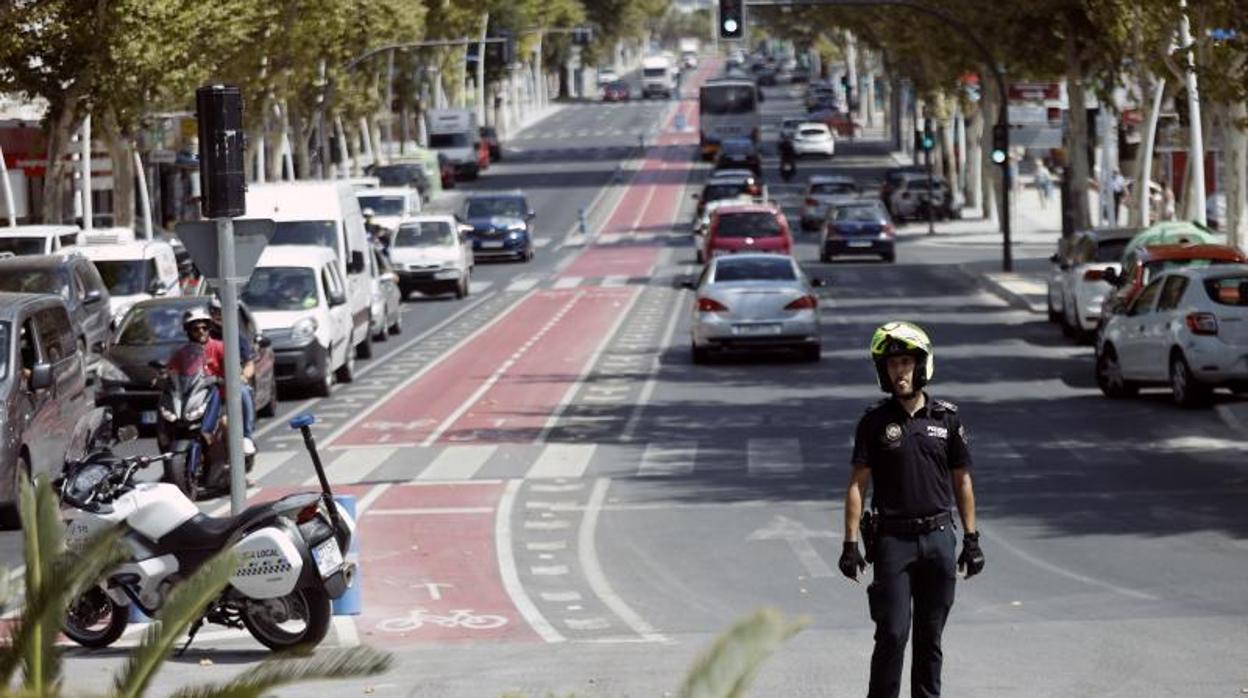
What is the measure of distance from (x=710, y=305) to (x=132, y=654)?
2966 cm

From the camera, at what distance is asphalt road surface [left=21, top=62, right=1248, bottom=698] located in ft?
42.8

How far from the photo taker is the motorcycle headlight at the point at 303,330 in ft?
101

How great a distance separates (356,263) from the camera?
3656 cm

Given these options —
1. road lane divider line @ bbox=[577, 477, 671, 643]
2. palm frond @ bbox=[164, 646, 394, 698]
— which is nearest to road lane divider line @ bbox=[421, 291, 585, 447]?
road lane divider line @ bbox=[577, 477, 671, 643]

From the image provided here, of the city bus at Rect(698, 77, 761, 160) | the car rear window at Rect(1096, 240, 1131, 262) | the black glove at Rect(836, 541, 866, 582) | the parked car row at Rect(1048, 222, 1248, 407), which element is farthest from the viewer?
the city bus at Rect(698, 77, 761, 160)

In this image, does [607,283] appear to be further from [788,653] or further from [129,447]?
[788,653]

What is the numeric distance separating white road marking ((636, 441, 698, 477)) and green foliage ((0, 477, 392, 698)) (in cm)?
1742

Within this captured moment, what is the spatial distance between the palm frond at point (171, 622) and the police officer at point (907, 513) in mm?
4892

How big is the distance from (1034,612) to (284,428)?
14.7 m

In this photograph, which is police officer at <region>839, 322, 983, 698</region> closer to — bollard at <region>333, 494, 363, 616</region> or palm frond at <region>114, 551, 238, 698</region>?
palm frond at <region>114, 551, 238, 698</region>

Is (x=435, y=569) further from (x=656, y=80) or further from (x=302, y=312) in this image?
(x=656, y=80)

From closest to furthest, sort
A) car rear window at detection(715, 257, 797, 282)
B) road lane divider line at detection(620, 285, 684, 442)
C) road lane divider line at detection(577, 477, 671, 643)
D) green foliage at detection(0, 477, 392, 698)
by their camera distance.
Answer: green foliage at detection(0, 477, 392, 698), road lane divider line at detection(577, 477, 671, 643), road lane divider line at detection(620, 285, 684, 442), car rear window at detection(715, 257, 797, 282)

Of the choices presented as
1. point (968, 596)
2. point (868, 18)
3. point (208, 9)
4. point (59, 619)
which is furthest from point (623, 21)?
point (59, 619)

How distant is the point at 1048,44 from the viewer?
54.5 metres
